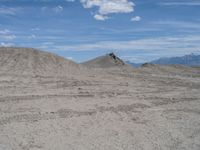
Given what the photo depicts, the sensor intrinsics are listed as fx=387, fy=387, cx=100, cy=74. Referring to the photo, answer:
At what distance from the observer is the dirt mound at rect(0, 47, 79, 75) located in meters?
34.6

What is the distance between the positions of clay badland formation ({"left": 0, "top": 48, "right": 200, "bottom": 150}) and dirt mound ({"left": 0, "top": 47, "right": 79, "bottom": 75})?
754 centimetres

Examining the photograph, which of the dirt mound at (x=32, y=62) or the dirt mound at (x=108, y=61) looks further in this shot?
the dirt mound at (x=108, y=61)

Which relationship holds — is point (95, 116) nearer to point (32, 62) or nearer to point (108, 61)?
point (32, 62)

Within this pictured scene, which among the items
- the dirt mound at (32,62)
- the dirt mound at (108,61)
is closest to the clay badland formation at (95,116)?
the dirt mound at (32,62)

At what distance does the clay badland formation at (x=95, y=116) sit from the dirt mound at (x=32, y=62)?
7.54 m

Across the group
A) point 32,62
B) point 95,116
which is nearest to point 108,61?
point 32,62

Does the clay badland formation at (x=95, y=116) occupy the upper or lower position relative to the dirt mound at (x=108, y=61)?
lower

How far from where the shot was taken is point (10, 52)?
4238 centimetres

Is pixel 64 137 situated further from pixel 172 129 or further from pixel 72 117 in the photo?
pixel 172 129

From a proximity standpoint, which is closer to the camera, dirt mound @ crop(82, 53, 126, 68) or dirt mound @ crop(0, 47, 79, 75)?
dirt mound @ crop(0, 47, 79, 75)

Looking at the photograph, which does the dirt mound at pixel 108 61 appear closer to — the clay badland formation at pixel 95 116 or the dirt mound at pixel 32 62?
the dirt mound at pixel 32 62

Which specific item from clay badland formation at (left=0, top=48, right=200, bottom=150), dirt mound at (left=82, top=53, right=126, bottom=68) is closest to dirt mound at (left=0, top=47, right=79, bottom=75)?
clay badland formation at (left=0, top=48, right=200, bottom=150)

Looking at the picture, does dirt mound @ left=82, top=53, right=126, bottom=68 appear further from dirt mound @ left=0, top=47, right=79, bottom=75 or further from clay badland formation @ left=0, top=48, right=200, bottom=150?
clay badland formation @ left=0, top=48, right=200, bottom=150

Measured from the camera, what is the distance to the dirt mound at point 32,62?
34.6 metres
